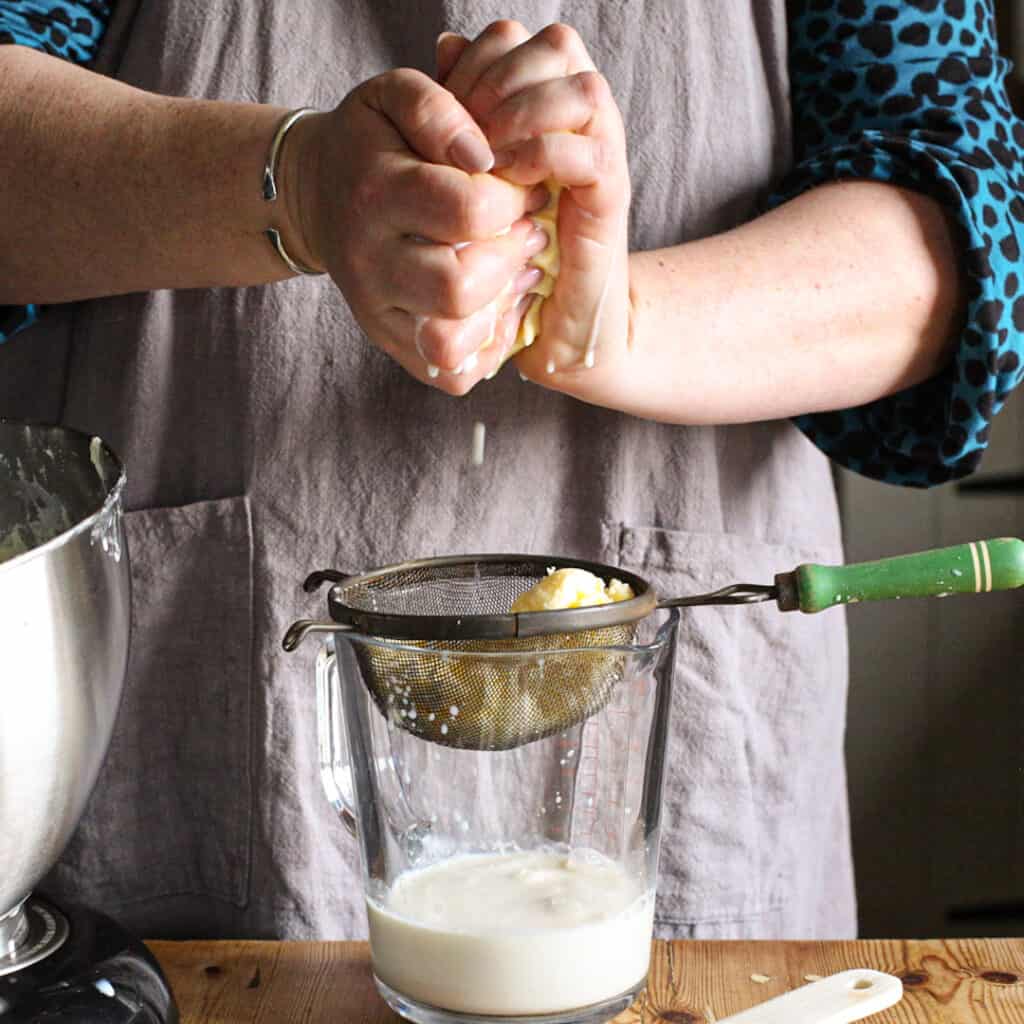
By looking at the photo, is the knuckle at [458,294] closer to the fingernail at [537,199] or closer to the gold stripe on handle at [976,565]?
the fingernail at [537,199]

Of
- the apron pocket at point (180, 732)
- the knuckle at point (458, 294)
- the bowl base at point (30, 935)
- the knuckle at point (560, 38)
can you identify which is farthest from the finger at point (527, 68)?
the bowl base at point (30, 935)

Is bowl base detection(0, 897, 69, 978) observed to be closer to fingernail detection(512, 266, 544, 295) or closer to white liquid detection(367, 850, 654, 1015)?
white liquid detection(367, 850, 654, 1015)

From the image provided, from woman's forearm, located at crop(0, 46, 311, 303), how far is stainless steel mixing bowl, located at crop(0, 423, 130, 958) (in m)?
0.17

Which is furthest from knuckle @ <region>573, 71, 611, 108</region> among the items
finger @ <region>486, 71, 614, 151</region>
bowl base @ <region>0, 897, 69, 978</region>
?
bowl base @ <region>0, 897, 69, 978</region>

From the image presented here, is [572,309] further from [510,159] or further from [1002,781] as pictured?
[1002,781]

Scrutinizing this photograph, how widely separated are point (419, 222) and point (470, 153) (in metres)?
0.04

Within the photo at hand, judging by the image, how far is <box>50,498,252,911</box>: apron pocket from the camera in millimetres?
1047

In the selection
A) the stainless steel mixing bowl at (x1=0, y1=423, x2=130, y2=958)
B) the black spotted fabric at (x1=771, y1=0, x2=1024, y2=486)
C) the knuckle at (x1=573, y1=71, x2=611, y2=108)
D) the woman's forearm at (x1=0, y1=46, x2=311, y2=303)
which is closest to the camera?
the stainless steel mixing bowl at (x1=0, y1=423, x2=130, y2=958)

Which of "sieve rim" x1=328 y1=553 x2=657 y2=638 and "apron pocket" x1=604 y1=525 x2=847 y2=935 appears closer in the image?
"sieve rim" x1=328 y1=553 x2=657 y2=638

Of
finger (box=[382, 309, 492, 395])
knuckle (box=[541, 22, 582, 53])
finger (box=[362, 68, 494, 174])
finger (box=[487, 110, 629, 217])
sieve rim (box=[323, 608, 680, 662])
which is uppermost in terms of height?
knuckle (box=[541, 22, 582, 53])

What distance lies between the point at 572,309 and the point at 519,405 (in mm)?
218

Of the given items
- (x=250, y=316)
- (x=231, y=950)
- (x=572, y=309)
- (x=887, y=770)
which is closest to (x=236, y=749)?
(x=231, y=950)

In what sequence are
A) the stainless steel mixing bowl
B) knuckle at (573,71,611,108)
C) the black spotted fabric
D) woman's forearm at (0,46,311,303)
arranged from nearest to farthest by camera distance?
the stainless steel mixing bowl, knuckle at (573,71,611,108), woman's forearm at (0,46,311,303), the black spotted fabric

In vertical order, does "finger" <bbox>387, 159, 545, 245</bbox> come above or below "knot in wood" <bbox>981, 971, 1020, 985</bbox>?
above
